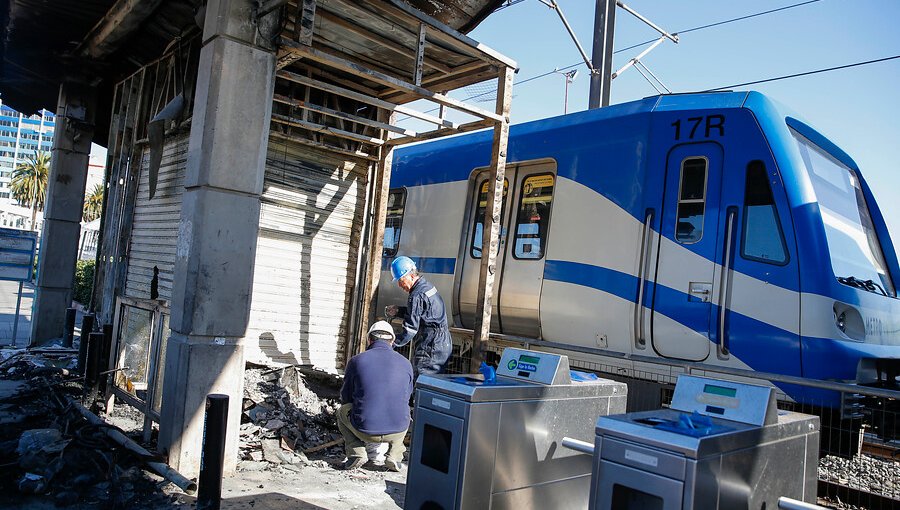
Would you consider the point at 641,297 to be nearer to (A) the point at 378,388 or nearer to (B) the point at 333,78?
(A) the point at 378,388

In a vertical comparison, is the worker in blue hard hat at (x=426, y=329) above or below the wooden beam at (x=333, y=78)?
below

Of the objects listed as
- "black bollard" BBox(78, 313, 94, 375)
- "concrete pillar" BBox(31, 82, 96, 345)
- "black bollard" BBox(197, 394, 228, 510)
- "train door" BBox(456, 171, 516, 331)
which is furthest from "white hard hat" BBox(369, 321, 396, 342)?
"concrete pillar" BBox(31, 82, 96, 345)

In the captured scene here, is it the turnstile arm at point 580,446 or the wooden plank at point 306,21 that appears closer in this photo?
the turnstile arm at point 580,446

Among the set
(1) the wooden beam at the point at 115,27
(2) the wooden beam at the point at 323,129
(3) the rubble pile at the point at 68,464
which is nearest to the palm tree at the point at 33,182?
(1) the wooden beam at the point at 115,27

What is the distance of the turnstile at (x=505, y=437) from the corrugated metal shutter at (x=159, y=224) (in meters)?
5.26

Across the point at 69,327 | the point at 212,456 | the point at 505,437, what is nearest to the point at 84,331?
the point at 69,327

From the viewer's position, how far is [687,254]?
591 cm

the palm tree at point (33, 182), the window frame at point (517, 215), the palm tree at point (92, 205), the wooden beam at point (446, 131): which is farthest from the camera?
the palm tree at point (33, 182)

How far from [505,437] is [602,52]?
9.51 meters

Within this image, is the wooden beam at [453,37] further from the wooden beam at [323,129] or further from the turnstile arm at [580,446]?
the turnstile arm at [580,446]

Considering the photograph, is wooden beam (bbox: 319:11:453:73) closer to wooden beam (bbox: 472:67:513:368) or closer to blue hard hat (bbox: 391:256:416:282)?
wooden beam (bbox: 472:67:513:368)

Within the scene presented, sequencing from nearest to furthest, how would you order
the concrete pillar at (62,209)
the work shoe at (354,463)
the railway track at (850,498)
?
the railway track at (850,498) → the work shoe at (354,463) → the concrete pillar at (62,209)

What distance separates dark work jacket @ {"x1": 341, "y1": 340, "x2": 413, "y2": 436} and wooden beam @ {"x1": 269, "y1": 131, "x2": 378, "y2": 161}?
3693 millimetres

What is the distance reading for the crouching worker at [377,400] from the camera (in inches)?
218
